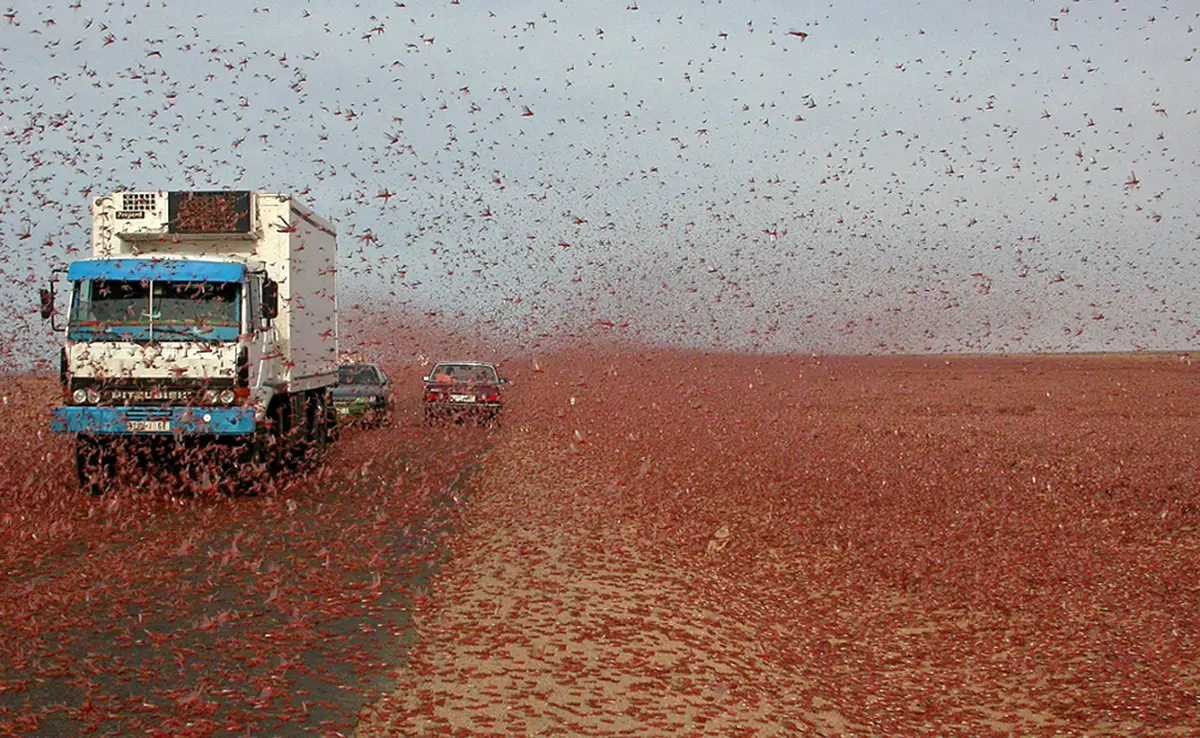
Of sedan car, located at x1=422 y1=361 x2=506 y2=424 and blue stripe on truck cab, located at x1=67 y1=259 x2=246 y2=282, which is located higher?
blue stripe on truck cab, located at x1=67 y1=259 x2=246 y2=282

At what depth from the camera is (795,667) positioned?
29.2 feet

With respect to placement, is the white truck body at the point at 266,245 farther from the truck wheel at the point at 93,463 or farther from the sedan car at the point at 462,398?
the sedan car at the point at 462,398

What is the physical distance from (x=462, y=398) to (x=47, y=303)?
16.0 metres

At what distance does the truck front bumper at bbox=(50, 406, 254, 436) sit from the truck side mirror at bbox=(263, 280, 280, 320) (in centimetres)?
176

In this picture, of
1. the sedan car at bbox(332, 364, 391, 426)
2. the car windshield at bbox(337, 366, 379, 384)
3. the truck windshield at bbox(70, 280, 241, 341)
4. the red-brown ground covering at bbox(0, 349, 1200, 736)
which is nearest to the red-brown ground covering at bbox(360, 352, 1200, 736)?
the red-brown ground covering at bbox(0, 349, 1200, 736)

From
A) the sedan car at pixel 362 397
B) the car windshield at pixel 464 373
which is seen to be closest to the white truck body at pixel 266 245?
the sedan car at pixel 362 397

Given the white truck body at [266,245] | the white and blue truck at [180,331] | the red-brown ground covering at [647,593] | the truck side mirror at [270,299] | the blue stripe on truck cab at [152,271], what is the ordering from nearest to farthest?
the red-brown ground covering at [647,593], the white and blue truck at [180,331], the blue stripe on truck cab at [152,271], the truck side mirror at [270,299], the white truck body at [266,245]

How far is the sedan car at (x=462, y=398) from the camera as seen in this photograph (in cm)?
3047

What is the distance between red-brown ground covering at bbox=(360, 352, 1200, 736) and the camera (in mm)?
7645

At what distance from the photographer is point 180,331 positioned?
15406 mm

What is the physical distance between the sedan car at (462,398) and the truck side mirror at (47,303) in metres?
15.4

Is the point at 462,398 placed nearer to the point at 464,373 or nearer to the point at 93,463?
the point at 464,373

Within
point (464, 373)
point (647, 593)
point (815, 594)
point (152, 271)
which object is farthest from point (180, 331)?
point (464, 373)

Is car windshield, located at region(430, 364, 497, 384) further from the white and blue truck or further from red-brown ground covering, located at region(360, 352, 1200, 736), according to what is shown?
the white and blue truck
